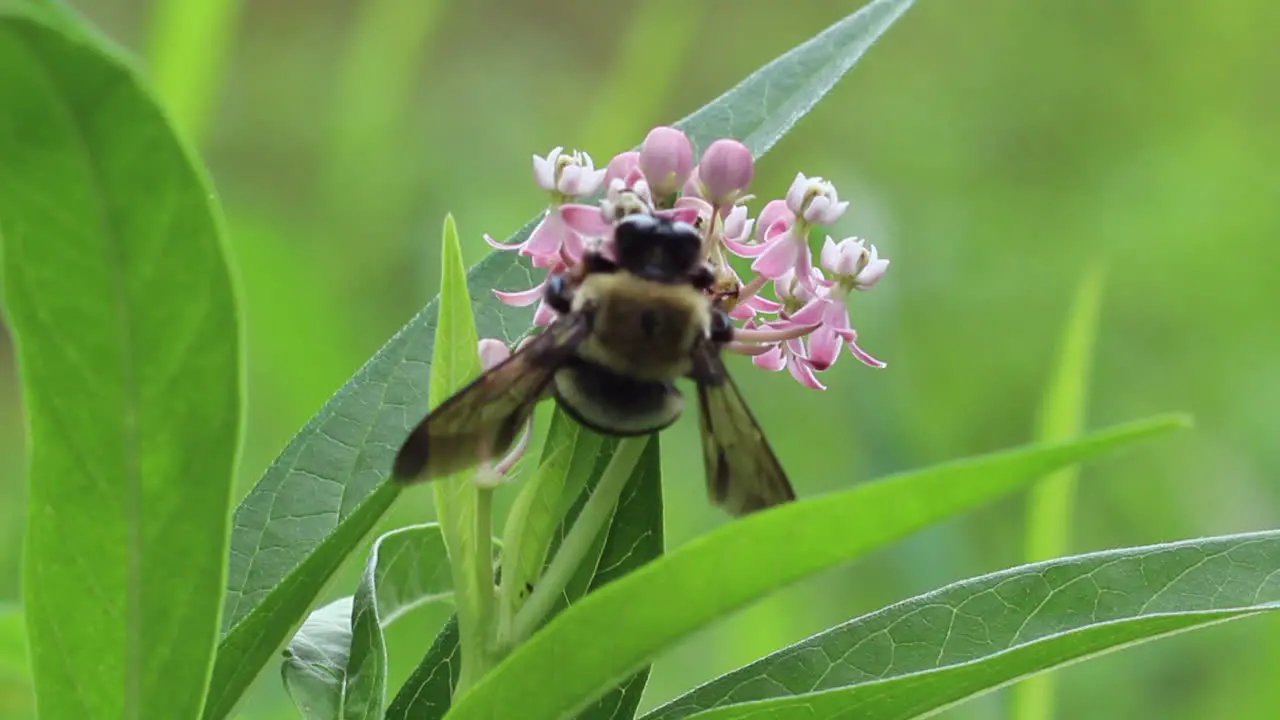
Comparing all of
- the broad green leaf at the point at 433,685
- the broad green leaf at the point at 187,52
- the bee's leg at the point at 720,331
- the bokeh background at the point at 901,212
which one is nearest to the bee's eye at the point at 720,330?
the bee's leg at the point at 720,331

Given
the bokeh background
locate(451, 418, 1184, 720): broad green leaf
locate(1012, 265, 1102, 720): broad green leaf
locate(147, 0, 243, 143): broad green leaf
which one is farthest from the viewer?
the bokeh background

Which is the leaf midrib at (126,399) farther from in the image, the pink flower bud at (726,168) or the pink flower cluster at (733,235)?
the pink flower bud at (726,168)

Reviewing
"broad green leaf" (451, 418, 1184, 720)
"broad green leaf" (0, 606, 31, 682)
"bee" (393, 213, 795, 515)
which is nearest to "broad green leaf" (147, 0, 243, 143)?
"broad green leaf" (0, 606, 31, 682)

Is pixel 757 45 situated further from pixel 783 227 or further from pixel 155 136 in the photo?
pixel 155 136

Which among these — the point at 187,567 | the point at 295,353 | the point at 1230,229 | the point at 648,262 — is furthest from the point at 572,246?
the point at 1230,229

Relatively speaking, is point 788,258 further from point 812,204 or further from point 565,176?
point 565,176

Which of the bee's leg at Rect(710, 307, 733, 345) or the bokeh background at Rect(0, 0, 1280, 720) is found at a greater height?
the bokeh background at Rect(0, 0, 1280, 720)

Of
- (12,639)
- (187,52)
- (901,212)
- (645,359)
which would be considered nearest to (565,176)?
(645,359)

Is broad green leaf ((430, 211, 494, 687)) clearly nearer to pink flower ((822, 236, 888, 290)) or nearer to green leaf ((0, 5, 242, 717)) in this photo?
green leaf ((0, 5, 242, 717))
